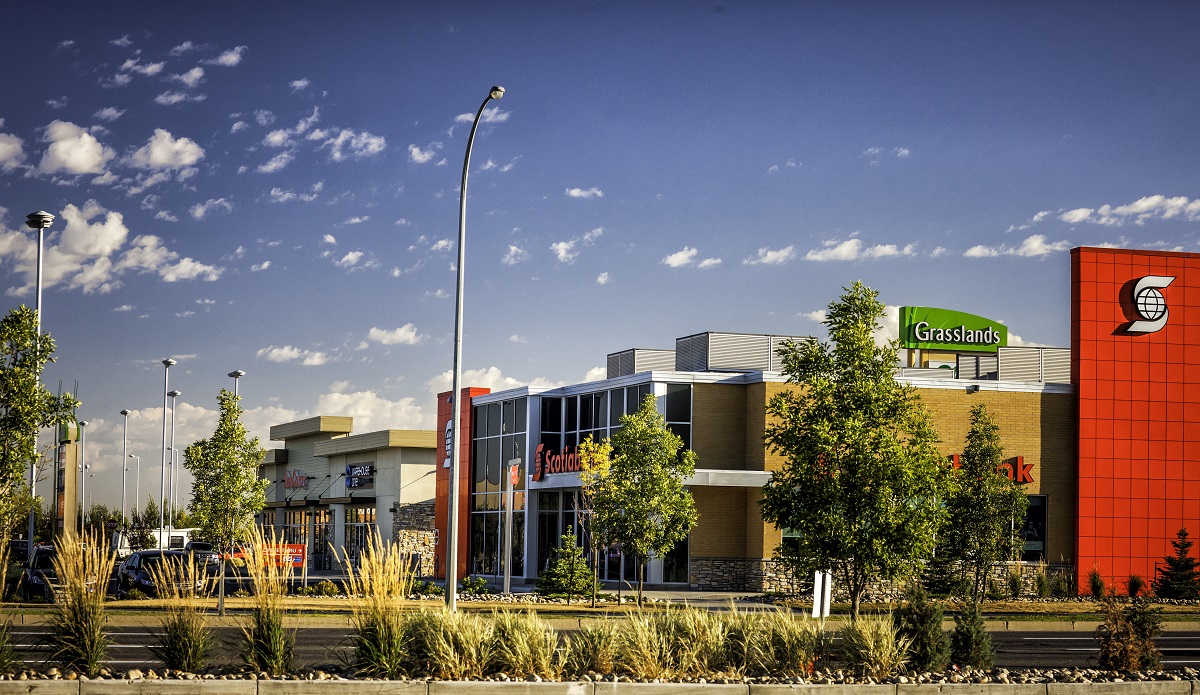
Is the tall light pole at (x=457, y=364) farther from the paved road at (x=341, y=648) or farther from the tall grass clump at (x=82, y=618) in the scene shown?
the tall grass clump at (x=82, y=618)

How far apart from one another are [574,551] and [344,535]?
116ft

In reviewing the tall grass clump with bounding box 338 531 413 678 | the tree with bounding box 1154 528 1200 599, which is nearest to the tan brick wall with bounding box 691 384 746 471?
the tree with bounding box 1154 528 1200 599

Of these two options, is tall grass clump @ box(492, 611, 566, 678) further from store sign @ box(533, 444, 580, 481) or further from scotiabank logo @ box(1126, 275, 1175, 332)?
scotiabank logo @ box(1126, 275, 1175, 332)

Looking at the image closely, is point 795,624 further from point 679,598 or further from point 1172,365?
point 1172,365

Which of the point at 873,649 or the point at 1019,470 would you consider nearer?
the point at 873,649

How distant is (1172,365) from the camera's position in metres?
40.2

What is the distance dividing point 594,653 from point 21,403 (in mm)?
14066

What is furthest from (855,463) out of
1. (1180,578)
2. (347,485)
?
(347,485)

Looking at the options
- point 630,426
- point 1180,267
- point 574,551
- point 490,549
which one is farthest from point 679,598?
point 1180,267

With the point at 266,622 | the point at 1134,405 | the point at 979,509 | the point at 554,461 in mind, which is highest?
the point at 1134,405

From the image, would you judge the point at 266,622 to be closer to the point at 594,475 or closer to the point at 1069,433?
the point at 594,475

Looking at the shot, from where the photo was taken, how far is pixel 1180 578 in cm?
A: 3694

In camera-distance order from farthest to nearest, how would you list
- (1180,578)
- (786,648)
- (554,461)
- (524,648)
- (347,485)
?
1. (347,485)
2. (554,461)
3. (1180,578)
4. (786,648)
5. (524,648)

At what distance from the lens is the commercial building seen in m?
58.4
